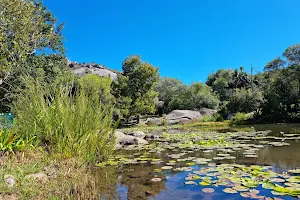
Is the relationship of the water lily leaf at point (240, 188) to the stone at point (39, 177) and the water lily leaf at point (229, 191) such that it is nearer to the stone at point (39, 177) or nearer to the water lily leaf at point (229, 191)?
the water lily leaf at point (229, 191)

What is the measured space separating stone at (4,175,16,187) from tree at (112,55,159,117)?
48.5 ft

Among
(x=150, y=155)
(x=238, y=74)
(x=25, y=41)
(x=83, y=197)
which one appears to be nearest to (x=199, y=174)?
(x=83, y=197)

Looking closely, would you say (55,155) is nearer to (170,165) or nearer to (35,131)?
(35,131)

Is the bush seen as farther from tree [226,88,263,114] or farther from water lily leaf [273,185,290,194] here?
tree [226,88,263,114]

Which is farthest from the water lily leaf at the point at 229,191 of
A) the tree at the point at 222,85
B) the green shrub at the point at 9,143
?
the tree at the point at 222,85

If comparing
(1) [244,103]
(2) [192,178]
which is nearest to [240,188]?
(2) [192,178]

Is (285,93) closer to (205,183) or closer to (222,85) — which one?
(222,85)

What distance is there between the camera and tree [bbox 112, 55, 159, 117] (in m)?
18.3

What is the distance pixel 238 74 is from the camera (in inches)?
1448

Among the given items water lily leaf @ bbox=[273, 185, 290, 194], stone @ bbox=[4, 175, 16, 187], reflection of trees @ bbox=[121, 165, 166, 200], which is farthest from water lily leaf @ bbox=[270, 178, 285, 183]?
stone @ bbox=[4, 175, 16, 187]

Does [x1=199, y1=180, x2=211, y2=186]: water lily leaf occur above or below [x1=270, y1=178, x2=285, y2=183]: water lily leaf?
below

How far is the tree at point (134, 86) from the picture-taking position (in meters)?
18.3

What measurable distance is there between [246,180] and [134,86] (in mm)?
15490

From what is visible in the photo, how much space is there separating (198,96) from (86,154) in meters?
24.1
